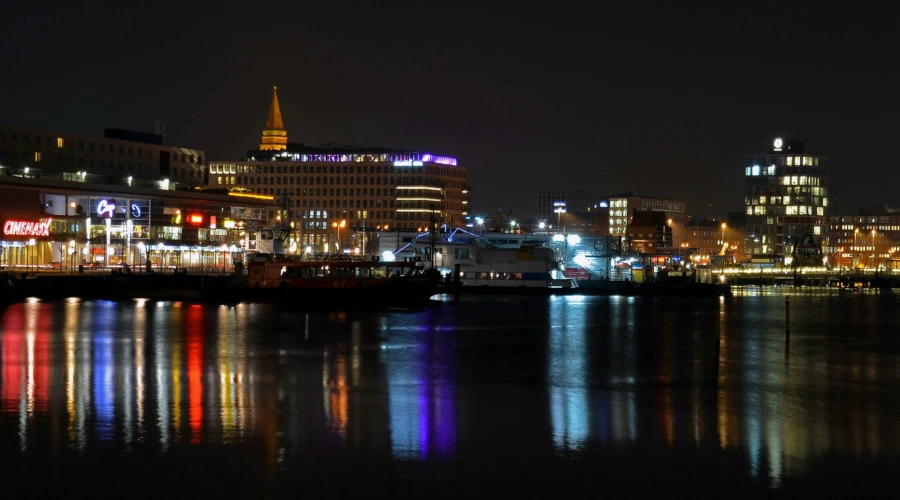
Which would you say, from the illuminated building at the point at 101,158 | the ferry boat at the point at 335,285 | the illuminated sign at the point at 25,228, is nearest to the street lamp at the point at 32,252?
the illuminated sign at the point at 25,228

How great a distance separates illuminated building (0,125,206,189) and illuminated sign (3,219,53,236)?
11881 millimetres

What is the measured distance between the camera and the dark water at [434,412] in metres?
18.3

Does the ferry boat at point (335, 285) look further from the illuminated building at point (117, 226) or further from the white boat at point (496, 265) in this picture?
the illuminated building at point (117, 226)

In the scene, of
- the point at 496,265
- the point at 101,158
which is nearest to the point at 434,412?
the point at 496,265

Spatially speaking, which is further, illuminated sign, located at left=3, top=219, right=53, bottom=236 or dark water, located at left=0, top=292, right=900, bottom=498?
illuminated sign, located at left=3, top=219, right=53, bottom=236

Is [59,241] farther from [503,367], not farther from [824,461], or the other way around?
[824,461]

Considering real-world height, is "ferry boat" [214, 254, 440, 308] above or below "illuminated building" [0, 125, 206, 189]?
below

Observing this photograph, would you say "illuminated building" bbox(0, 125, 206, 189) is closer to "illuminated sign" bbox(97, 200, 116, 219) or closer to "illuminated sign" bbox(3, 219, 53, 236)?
"illuminated sign" bbox(97, 200, 116, 219)

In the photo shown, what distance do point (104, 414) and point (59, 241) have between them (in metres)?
83.3

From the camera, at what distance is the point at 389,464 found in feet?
62.3

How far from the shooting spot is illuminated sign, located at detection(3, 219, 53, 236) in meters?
92.3

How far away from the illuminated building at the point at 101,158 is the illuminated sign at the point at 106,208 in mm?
7133

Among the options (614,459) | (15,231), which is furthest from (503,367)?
(15,231)

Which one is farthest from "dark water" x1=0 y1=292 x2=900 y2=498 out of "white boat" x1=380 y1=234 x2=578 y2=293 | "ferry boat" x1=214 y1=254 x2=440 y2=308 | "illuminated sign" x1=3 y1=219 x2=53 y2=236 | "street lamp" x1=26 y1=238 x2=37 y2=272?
→ "street lamp" x1=26 y1=238 x2=37 y2=272
